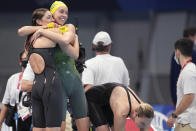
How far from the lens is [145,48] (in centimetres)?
1374

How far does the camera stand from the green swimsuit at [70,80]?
4.16 metres

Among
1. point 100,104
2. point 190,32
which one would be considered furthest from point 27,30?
point 190,32

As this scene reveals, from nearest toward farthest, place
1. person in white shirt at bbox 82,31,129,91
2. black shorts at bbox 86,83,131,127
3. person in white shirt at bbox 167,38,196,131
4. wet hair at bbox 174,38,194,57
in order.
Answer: person in white shirt at bbox 167,38,196,131
wet hair at bbox 174,38,194,57
black shorts at bbox 86,83,131,127
person in white shirt at bbox 82,31,129,91

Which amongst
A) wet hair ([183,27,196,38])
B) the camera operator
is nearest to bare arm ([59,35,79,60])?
the camera operator

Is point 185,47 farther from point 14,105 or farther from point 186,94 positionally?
point 14,105

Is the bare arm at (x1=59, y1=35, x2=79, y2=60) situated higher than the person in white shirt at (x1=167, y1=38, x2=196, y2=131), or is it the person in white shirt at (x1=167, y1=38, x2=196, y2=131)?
the bare arm at (x1=59, y1=35, x2=79, y2=60)

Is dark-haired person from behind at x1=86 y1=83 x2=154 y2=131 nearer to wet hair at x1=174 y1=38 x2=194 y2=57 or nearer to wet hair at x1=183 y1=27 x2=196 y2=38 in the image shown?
wet hair at x1=174 y1=38 x2=194 y2=57

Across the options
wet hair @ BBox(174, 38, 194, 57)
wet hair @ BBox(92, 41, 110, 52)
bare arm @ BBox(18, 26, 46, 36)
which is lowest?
wet hair @ BBox(92, 41, 110, 52)

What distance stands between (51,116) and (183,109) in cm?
144

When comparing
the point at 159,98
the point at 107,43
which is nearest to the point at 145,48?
the point at 159,98

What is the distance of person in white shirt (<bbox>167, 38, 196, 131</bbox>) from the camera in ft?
15.1

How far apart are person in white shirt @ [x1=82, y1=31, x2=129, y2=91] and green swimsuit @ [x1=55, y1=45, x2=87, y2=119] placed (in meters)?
1.34

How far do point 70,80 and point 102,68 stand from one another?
155 cm

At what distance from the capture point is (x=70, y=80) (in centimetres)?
418
